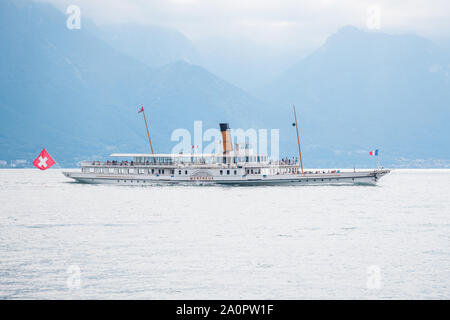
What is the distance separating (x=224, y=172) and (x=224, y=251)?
68.7 metres

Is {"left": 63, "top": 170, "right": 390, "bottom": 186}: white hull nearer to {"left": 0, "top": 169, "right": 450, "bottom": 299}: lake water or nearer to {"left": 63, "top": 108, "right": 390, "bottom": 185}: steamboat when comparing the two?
{"left": 63, "top": 108, "right": 390, "bottom": 185}: steamboat

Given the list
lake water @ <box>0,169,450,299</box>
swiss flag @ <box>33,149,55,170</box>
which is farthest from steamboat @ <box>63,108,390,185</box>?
lake water @ <box>0,169,450,299</box>

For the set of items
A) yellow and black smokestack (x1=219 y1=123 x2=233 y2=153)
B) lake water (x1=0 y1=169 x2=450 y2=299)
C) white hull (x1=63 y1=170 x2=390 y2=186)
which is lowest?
lake water (x1=0 y1=169 x2=450 y2=299)

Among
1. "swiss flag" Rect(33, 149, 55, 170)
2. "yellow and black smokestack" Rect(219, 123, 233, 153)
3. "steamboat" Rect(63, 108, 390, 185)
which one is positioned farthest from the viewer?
"yellow and black smokestack" Rect(219, 123, 233, 153)

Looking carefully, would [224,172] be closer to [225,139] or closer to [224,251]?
[225,139]

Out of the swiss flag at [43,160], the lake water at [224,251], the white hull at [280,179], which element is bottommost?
the lake water at [224,251]

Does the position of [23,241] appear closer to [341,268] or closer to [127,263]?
[127,263]

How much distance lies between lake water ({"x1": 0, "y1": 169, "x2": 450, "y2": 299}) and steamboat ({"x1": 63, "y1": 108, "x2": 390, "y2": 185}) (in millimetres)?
32536

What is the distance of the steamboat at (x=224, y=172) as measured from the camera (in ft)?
368

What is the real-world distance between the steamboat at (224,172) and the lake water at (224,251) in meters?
32.5

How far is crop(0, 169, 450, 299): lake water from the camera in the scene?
33.9 m

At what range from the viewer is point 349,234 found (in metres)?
53.7

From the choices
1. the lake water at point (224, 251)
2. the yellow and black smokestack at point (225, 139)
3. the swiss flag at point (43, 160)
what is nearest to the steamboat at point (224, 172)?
the yellow and black smokestack at point (225, 139)

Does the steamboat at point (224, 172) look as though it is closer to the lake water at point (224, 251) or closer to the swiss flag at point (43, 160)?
the swiss flag at point (43, 160)
